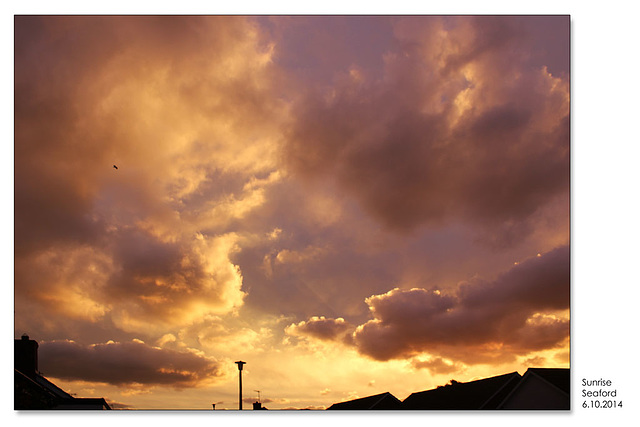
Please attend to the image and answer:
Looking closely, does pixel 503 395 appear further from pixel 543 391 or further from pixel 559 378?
pixel 559 378

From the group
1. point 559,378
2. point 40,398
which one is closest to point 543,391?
point 559,378

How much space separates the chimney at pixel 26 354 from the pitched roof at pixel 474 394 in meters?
10.2

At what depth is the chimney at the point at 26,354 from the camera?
12.1m

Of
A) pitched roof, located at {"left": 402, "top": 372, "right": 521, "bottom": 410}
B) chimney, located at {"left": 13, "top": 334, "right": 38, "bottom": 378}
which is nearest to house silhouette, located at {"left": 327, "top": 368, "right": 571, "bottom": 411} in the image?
pitched roof, located at {"left": 402, "top": 372, "right": 521, "bottom": 410}

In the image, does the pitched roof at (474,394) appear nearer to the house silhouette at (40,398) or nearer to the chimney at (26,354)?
the house silhouette at (40,398)

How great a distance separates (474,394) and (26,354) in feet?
44.8

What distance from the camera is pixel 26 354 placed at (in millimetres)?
14281

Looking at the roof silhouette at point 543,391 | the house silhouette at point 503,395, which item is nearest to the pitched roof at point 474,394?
the house silhouette at point 503,395

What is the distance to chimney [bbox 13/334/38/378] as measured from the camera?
1209cm

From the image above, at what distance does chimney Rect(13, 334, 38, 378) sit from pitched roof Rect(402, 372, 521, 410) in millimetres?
10238
